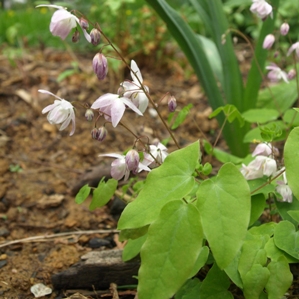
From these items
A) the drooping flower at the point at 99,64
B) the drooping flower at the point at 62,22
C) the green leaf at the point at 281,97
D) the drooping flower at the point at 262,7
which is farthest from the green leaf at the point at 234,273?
the green leaf at the point at 281,97

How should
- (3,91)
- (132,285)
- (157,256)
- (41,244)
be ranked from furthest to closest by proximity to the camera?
(3,91) < (41,244) < (132,285) < (157,256)

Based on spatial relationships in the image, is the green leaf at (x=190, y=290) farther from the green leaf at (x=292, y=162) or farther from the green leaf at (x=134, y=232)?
the green leaf at (x=292, y=162)

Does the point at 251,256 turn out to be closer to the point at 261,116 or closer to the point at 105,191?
the point at 105,191

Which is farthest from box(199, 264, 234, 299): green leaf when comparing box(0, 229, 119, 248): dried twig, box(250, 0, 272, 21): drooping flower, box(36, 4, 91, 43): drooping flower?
box(250, 0, 272, 21): drooping flower

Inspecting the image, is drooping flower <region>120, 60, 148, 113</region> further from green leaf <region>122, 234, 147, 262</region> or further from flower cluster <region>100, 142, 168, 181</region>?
green leaf <region>122, 234, 147, 262</region>

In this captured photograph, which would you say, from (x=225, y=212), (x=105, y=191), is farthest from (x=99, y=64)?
(x=225, y=212)

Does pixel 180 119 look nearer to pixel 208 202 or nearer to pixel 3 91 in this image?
pixel 208 202

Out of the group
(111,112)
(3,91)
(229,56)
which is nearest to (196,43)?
(229,56)
